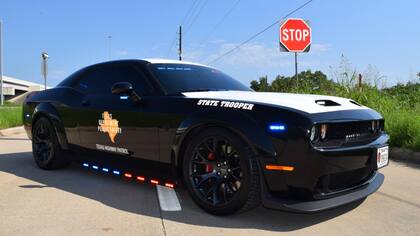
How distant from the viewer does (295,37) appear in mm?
11898

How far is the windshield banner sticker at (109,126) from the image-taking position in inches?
202

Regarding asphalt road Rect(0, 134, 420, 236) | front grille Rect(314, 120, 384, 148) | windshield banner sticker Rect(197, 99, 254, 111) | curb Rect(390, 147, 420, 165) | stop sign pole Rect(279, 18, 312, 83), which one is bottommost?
asphalt road Rect(0, 134, 420, 236)

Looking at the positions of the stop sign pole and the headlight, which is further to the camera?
the stop sign pole

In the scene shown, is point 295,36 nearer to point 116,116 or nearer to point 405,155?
point 405,155

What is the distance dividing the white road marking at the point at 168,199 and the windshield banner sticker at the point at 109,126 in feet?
2.58

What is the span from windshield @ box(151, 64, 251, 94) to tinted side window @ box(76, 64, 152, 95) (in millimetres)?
187

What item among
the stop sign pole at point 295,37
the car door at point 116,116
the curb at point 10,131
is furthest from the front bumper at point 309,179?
the curb at point 10,131

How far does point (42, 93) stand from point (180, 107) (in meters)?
3.09

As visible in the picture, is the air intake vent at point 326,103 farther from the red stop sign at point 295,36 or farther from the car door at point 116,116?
the red stop sign at point 295,36

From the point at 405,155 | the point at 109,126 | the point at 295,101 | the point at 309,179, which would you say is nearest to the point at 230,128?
the point at 295,101

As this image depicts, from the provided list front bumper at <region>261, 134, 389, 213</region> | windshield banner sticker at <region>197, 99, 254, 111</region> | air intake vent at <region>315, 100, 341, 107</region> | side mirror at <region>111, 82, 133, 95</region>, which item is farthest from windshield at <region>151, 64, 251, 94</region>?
front bumper at <region>261, 134, 389, 213</region>

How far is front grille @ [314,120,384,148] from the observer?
3.78 m

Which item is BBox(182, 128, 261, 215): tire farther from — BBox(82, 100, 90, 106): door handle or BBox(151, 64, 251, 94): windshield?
BBox(82, 100, 90, 106): door handle

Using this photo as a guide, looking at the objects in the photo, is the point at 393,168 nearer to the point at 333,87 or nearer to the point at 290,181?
the point at 290,181
